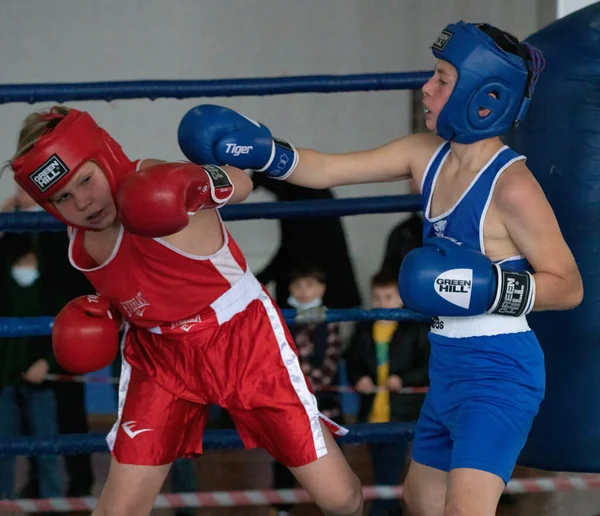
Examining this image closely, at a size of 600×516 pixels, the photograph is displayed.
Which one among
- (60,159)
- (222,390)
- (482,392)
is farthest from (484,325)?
(60,159)

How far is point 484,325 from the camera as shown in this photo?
1684 millimetres

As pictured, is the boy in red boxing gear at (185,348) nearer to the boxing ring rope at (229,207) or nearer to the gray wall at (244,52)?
the boxing ring rope at (229,207)

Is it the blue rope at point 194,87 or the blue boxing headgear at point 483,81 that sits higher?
the blue boxing headgear at point 483,81

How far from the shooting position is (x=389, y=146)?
6.25ft

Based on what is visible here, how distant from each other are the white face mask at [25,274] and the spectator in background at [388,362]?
3.44 ft

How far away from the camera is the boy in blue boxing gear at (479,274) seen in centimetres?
158

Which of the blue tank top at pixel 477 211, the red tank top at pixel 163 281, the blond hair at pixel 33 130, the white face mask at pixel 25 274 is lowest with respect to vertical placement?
the white face mask at pixel 25 274

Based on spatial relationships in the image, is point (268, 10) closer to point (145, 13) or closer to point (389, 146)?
point (145, 13)

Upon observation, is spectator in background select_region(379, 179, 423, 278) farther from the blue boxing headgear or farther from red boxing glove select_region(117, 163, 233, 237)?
red boxing glove select_region(117, 163, 233, 237)

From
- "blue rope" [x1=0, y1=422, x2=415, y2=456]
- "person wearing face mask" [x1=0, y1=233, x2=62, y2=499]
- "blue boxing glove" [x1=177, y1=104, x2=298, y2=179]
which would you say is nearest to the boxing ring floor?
"person wearing face mask" [x1=0, y1=233, x2=62, y2=499]

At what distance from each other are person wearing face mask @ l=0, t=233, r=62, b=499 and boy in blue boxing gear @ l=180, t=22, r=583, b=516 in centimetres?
130

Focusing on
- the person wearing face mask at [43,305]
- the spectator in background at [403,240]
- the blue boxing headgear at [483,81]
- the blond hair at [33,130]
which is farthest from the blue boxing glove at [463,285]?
the spectator in background at [403,240]

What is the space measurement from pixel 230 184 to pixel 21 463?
2.19 metres

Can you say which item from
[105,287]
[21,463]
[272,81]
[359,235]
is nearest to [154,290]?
[105,287]
